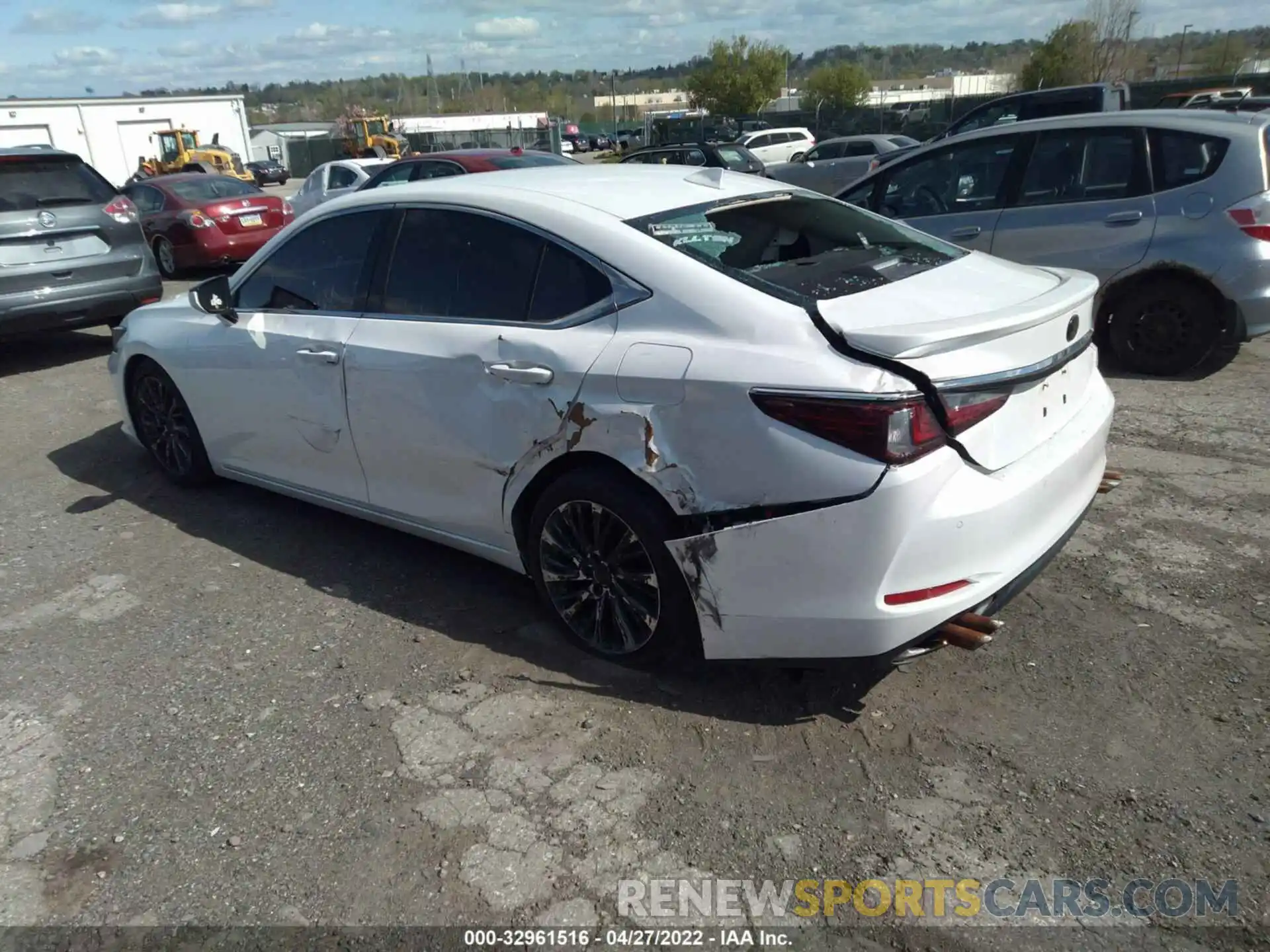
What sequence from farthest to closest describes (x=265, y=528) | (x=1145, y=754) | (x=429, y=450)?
(x=265, y=528) < (x=429, y=450) < (x=1145, y=754)

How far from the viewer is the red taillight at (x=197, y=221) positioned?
42.1ft

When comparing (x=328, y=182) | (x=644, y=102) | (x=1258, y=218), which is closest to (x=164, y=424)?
(x=1258, y=218)

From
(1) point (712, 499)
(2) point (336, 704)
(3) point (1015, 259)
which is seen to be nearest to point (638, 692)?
(1) point (712, 499)

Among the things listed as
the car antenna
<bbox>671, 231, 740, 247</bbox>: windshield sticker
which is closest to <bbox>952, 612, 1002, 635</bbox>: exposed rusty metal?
<bbox>671, 231, 740, 247</bbox>: windshield sticker

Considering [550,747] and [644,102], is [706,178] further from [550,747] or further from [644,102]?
[644,102]

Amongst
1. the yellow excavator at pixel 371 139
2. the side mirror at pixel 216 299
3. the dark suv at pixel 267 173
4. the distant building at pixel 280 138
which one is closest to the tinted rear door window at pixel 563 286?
the side mirror at pixel 216 299

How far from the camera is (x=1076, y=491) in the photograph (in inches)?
126

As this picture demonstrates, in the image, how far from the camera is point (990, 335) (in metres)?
2.79

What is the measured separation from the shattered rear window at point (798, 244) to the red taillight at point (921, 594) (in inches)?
37.1

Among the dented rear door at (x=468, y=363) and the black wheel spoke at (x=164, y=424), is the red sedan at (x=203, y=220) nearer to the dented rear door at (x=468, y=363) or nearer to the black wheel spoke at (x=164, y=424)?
the black wheel spoke at (x=164, y=424)

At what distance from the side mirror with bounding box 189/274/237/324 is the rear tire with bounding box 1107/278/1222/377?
18.0ft

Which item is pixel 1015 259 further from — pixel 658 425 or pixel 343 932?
pixel 343 932

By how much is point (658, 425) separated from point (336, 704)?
1.51 metres

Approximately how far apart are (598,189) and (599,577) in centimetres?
148
